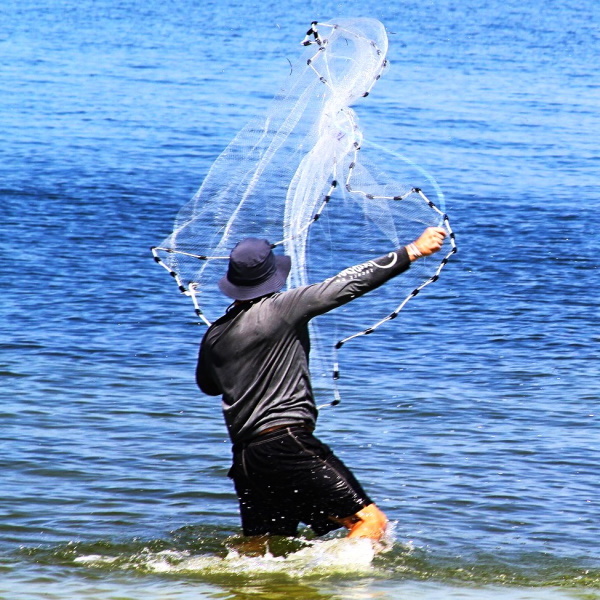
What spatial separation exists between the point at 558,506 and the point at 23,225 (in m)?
10.3

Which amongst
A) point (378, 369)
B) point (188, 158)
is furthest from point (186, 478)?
point (188, 158)

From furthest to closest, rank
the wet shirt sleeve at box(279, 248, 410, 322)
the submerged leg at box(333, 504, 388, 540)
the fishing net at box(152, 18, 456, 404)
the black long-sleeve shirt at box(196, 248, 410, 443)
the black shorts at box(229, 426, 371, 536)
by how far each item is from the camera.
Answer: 1. the fishing net at box(152, 18, 456, 404)
2. the submerged leg at box(333, 504, 388, 540)
3. the black shorts at box(229, 426, 371, 536)
4. the black long-sleeve shirt at box(196, 248, 410, 443)
5. the wet shirt sleeve at box(279, 248, 410, 322)

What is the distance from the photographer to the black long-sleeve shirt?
19.6 feet

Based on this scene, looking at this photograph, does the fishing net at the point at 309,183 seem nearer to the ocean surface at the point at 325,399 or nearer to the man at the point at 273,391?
the man at the point at 273,391

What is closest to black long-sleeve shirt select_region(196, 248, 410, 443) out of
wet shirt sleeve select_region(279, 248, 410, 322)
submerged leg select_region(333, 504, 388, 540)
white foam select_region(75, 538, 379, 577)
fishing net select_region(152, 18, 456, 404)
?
wet shirt sleeve select_region(279, 248, 410, 322)

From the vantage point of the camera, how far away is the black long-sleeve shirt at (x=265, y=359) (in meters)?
5.98

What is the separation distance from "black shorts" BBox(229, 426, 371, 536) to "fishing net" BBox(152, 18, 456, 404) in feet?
3.65

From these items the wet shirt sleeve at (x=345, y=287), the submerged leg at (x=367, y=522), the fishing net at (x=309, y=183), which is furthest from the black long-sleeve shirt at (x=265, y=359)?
the fishing net at (x=309, y=183)

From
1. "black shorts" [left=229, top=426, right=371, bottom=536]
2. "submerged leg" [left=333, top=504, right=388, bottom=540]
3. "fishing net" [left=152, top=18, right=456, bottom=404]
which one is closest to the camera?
"black shorts" [left=229, top=426, right=371, bottom=536]

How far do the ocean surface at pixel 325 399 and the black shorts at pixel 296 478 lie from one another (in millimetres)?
410

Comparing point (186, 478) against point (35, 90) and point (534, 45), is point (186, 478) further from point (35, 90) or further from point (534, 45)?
point (534, 45)

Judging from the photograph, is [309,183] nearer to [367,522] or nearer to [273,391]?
[273,391]

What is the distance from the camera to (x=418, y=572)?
6863 mm

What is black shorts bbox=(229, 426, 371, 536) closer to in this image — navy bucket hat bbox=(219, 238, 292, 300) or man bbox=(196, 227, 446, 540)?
man bbox=(196, 227, 446, 540)
